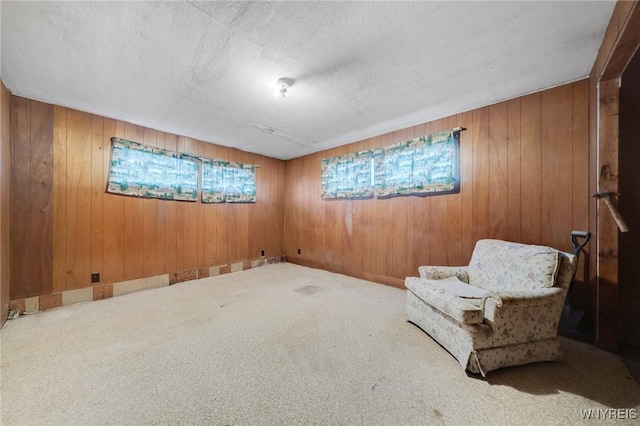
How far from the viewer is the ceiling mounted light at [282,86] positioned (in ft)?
7.19

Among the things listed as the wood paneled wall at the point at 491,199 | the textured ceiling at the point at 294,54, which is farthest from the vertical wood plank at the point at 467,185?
the textured ceiling at the point at 294,54

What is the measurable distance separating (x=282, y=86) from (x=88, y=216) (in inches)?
117

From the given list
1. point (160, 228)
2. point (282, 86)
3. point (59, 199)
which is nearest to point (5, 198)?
point (59, 199)

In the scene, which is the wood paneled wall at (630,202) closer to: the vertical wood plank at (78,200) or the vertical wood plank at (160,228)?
the vertical wood plank at (160,228)

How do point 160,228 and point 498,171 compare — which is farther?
point 160,228

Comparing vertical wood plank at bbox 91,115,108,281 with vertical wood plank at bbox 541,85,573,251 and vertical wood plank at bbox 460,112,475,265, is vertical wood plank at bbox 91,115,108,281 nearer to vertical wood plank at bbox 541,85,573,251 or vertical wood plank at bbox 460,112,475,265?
vertical wood plank at bbox 460,112,475,265

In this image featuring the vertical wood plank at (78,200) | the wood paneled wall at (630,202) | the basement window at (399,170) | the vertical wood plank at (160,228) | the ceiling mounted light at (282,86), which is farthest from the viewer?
the vertical wood plank at (160,228)

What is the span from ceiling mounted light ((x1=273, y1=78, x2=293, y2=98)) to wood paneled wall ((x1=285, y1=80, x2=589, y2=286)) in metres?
1.96

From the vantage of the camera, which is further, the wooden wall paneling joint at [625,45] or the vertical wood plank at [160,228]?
the vertical wood plank at [160,228]

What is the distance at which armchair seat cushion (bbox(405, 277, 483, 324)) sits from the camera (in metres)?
1.58

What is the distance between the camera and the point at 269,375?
156 cm

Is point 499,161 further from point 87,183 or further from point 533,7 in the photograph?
point 87,183

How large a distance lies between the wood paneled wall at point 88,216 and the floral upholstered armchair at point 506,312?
3611 mm

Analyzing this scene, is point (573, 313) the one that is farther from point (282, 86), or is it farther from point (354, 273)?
point (282, 86)
